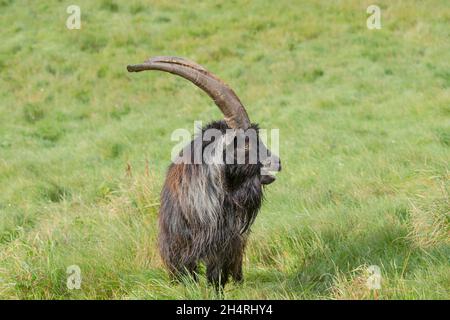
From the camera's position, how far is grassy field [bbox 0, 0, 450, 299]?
434cm

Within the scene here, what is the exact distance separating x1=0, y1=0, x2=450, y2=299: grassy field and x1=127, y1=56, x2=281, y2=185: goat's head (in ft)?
2.63

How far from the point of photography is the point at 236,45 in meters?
13.9

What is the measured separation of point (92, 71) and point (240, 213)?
9.77m

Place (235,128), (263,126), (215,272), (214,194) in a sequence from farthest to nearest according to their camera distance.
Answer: (263,126) < (215,272) < (214,194) < (235,128)

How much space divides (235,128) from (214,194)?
458mm

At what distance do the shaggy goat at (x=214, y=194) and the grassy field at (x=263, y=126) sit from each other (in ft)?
0.77

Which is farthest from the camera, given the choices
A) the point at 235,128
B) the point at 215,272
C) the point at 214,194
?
the point at 215,272

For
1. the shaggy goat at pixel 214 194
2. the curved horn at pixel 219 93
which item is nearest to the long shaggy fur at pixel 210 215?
the shaggy goat at pixel 214 194

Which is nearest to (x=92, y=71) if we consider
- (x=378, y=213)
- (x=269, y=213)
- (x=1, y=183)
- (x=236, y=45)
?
(x=236, y=45)

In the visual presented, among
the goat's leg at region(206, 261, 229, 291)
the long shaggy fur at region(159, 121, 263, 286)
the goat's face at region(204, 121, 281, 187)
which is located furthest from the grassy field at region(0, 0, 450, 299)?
the goat's face at region(204, 121, 281, 187)

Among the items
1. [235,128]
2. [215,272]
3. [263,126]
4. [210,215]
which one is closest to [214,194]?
[210,215]

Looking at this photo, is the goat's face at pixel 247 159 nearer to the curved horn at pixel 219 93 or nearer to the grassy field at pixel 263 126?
the curved horn at pixel 219 93

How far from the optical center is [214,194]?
3758 mm

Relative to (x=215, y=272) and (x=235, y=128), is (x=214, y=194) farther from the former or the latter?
(x=215, y=272)
